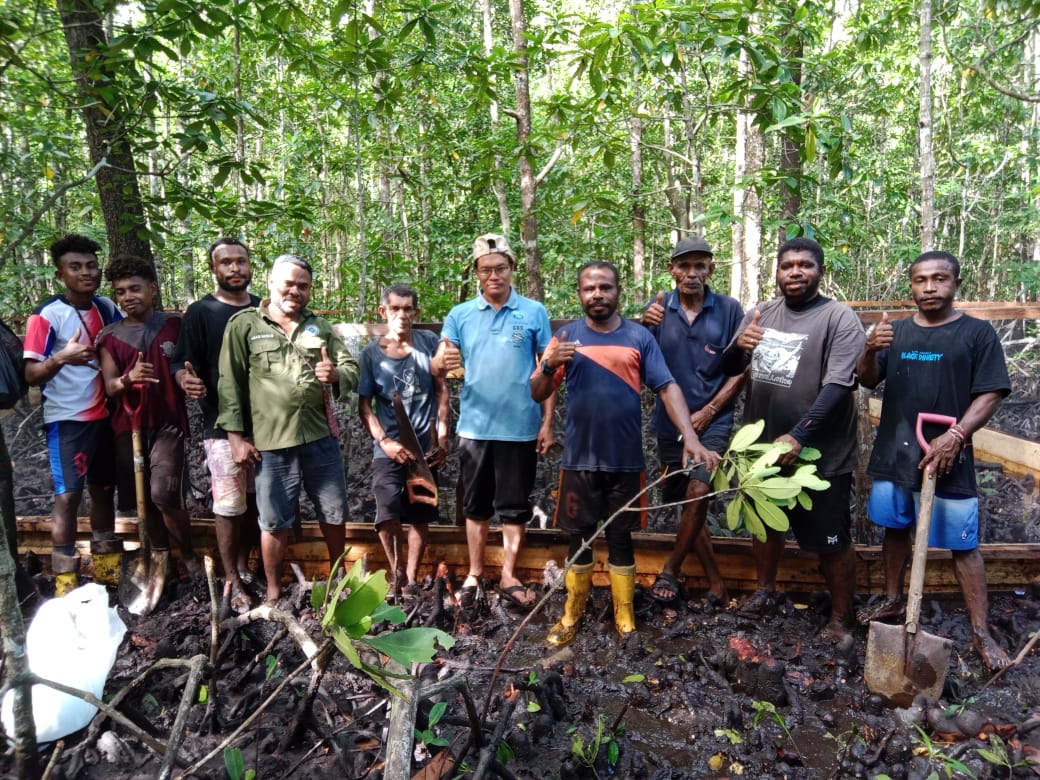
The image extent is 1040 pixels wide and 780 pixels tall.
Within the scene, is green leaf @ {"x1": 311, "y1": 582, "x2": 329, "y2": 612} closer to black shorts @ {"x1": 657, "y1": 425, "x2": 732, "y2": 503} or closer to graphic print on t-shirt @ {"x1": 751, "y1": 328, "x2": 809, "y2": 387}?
black shorts @ {"x1": 657, "y1": 425, "x2": 732, "y2": 503}

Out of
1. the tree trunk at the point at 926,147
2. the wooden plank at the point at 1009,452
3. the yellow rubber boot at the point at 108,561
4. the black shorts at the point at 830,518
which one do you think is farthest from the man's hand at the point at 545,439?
the tree trunk at the point at 926,147

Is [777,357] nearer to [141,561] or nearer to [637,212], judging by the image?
[141,561]

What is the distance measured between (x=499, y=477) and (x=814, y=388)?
194 cm

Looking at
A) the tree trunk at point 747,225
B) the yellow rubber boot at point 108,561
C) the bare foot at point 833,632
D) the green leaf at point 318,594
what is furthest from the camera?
the tree trunk at point 747,225

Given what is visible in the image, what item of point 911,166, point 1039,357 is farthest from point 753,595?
point 911,166

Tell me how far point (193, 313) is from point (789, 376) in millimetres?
3612

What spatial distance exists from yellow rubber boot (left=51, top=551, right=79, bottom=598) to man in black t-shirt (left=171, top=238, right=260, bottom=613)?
1.02m

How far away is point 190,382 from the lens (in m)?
3.97

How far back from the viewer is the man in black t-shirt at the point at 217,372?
4066 millimetres

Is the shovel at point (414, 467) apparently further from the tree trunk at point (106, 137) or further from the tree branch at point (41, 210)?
the tree branch at point (41, 210)

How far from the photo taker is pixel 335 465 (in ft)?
13.4

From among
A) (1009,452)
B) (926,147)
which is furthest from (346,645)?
(1009,452)

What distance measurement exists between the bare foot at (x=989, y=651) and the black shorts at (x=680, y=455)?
1.62 metres

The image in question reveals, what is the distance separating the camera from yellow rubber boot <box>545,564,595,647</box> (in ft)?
12.7
